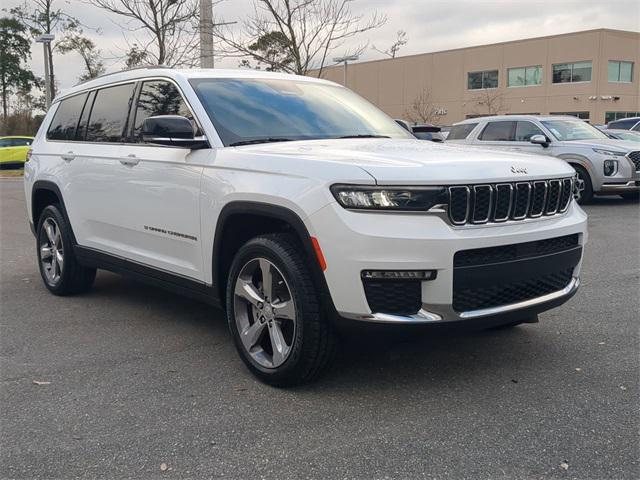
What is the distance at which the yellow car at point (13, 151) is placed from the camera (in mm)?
27938

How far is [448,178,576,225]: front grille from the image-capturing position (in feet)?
11.2

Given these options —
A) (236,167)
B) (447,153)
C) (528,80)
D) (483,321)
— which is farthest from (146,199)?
(528,80)

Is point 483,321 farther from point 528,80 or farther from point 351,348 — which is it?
point 528,80

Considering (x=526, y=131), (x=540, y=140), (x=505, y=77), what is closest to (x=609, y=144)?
(x=540, y=140)

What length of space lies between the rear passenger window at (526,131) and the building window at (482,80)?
43.5 meters

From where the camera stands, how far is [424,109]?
59625 mm

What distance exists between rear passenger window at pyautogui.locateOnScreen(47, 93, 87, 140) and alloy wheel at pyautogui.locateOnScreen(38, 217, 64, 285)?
→ 793 mm

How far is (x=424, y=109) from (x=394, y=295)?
58.2 m

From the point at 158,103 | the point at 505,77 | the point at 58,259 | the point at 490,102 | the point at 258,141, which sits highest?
the point at 505,77

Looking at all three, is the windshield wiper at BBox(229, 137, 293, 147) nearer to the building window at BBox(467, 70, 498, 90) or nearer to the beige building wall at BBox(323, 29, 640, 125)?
the beige building wall at BBox(323, 29, 640, 125)

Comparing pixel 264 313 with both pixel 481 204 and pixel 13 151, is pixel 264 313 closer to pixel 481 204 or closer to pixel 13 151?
pixel 481 204

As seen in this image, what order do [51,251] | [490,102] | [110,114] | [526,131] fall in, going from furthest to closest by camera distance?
[490,102], [526,131], [51,251], [110,114]

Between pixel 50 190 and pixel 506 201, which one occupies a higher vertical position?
pixel 506 201

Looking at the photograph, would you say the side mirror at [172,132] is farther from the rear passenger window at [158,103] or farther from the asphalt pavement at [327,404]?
the asphalt pavement at [327,404]
